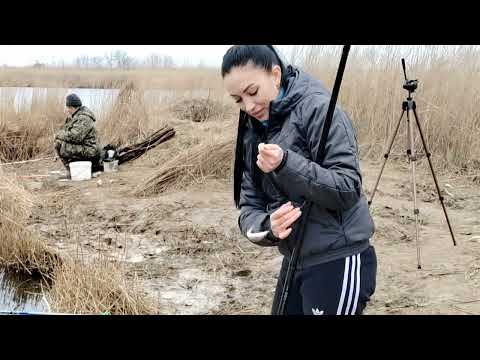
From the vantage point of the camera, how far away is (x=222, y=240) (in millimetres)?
3674

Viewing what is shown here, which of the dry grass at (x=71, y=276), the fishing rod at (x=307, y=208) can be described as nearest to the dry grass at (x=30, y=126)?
the dry grass at (x=71, y=276)

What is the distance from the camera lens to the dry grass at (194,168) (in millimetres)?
4559

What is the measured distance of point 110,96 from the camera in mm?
5660

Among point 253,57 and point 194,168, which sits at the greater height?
point 253,57

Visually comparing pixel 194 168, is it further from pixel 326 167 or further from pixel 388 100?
pixel 326 167

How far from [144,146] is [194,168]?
1255 millimetres

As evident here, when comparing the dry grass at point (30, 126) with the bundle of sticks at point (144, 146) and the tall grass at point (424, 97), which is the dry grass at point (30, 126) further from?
the tall grass at point (424, 97)

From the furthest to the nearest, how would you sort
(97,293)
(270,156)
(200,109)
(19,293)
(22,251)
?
(200,109)
(22,251)
(19,293)
(97,293)
(270,156)

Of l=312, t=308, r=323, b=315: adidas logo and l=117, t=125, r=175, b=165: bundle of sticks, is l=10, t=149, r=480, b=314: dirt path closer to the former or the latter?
l=117, t=125, r=175, b=165: bundle of sticks

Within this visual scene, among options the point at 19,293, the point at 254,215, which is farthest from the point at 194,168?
the point at 254,215

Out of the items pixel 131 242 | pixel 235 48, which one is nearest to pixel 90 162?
pixel 131 242

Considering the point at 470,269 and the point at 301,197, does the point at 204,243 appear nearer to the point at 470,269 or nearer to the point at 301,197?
the point at 470,269

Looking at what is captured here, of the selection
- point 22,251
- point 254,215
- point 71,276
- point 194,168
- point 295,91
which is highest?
point 295,91

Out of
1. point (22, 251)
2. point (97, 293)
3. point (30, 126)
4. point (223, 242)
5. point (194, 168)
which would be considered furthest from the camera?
point (30, 126)
